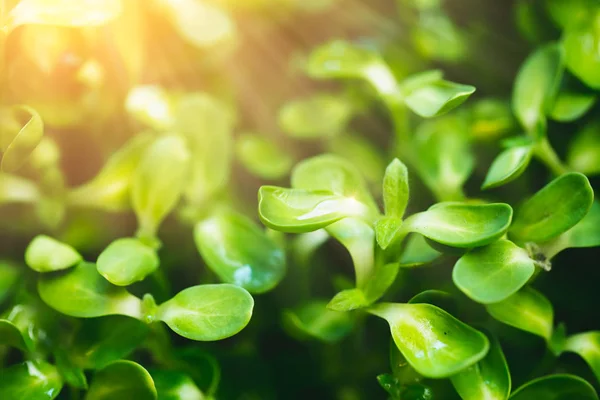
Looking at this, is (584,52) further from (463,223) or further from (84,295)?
(84,295)

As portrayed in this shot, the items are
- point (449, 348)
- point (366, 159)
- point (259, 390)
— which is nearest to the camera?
point (449, 348)

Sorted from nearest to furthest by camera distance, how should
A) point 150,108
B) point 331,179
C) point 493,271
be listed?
point 493,271, point 331,179, point 150,108

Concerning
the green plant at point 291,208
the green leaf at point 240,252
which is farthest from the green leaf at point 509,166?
the green leaf at point 240,252

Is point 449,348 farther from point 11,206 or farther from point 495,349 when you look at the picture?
point 11,206

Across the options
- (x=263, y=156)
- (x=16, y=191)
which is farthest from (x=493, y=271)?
(x=16, y=191)

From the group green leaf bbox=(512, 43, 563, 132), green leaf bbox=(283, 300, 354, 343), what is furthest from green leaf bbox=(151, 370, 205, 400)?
green leaf bbox=(512, 43, 563, 132)

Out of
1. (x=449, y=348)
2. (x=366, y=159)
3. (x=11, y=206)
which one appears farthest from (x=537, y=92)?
(x=11, y=206)
